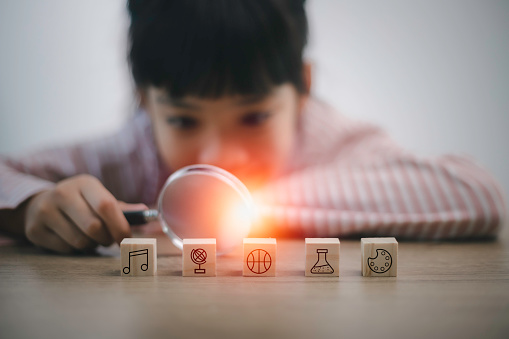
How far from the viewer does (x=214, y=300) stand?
1.91 ft

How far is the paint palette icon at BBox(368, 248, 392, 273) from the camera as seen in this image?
70cm

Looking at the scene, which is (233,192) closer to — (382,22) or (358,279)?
(358,279)

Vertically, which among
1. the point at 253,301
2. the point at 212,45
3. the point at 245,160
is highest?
the point at 212,45

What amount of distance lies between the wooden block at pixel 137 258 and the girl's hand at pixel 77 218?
139 mm

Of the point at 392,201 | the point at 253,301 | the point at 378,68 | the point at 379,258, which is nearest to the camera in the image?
the point at 253,301

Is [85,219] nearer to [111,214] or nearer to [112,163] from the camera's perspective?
[111,214]

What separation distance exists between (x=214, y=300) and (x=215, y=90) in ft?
2.04

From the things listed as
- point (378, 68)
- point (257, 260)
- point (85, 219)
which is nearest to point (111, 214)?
point (85, 219)

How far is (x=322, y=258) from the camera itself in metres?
0.70

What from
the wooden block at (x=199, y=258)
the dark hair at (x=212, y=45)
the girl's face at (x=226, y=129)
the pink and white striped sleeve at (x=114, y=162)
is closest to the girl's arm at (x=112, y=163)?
the pink and white striped sleeve at (x=114, y=162)

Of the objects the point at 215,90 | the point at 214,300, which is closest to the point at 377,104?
the point at 215,90

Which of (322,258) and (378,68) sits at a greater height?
(378,68)

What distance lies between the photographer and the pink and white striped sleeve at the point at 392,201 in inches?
39.1

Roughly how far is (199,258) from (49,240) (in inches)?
12.8
